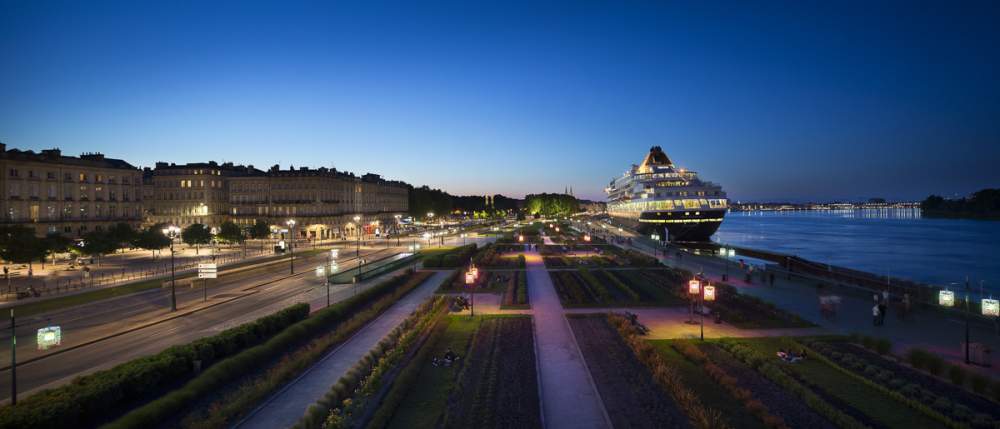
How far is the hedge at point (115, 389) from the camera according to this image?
1369 cm

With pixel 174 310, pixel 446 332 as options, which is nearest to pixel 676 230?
pixel 446 332

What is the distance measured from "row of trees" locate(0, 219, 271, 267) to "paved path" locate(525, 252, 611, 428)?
157 feet

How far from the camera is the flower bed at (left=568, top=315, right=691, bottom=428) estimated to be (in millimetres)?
15000

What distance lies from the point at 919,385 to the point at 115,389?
26722 mm

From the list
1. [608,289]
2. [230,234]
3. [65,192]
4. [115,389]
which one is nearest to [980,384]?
[608,289]

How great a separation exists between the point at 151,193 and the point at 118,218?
24629 mm

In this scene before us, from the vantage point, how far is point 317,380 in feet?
60.5

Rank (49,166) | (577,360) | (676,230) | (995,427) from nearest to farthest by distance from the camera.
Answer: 1. (995,427)
2. (577,360)
3. (49,166)
4. (676,230)

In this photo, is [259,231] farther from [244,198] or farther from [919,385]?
[919,385]

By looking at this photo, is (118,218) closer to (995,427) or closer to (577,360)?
(577,360)

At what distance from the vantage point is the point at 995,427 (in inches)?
551

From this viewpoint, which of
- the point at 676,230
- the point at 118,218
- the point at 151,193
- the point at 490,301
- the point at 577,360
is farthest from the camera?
the point at 151,193

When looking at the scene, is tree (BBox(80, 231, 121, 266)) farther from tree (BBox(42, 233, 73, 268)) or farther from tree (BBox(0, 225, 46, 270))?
tree (BBox(0, 225, 46, 270))

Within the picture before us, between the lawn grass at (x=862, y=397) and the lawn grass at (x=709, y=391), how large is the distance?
356 centimetres
